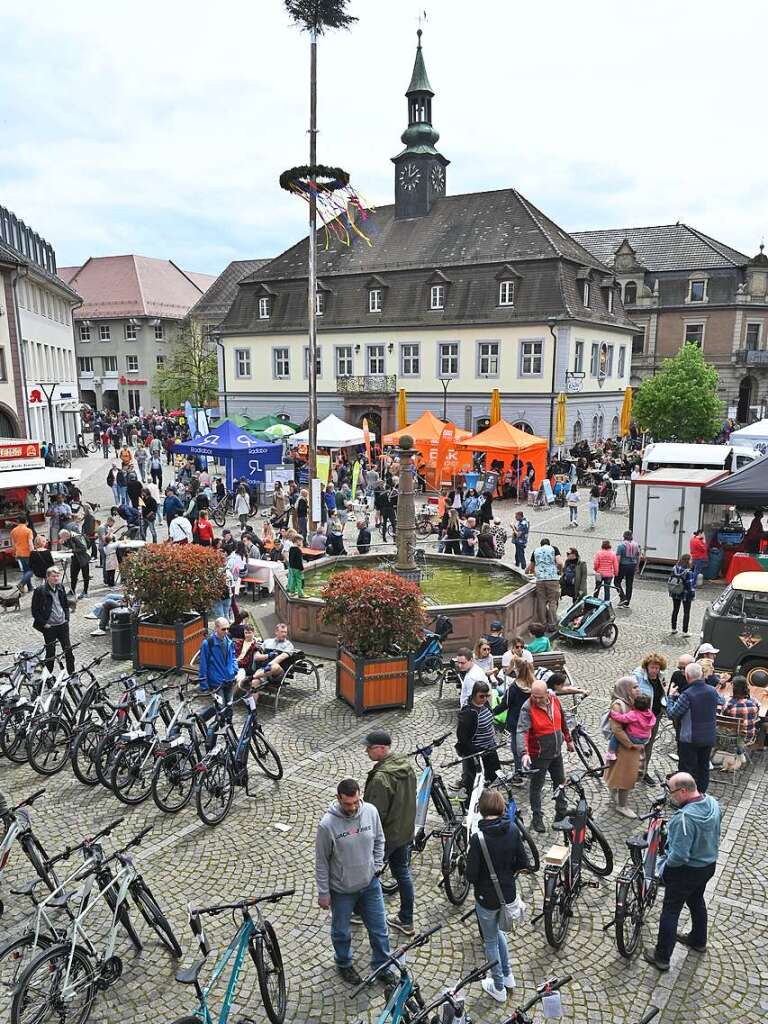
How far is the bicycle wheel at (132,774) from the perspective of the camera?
8.20 m

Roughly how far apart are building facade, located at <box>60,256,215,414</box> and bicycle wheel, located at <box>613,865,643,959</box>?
212 feet

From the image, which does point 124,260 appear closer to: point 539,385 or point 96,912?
point 539,385

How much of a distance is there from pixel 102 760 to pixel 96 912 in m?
2.31

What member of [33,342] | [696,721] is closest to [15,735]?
[696,721]

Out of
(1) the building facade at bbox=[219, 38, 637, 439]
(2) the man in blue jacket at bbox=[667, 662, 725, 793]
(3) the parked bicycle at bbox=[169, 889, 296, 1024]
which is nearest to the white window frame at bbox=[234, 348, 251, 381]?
(1) the building facade at bbox=[219, 38, 637, 439]

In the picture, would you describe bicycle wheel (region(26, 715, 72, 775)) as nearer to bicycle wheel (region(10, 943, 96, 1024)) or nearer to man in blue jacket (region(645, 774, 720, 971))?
bicycle wheel (region(10, 943, 96, 1024))

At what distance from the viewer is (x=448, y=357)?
39969mm

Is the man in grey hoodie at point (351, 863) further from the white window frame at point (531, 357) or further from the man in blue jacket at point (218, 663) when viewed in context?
Answer: the white window frame at point (531, 357)

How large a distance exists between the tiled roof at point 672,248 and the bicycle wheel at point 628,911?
56.0 meters

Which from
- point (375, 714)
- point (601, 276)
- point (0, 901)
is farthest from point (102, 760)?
point (601, 276)

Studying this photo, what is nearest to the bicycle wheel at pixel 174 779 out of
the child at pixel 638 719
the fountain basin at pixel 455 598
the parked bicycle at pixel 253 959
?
the parked bicycle at pixel 253 959

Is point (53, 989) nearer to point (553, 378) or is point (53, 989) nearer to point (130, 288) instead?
point (553, 378)

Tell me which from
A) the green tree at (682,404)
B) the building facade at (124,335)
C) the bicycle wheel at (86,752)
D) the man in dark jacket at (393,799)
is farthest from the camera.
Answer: the building facade at (124,335)

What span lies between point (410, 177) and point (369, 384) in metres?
12.2
